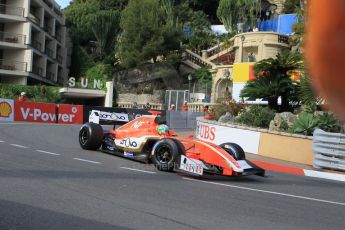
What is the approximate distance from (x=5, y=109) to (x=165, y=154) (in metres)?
18.0

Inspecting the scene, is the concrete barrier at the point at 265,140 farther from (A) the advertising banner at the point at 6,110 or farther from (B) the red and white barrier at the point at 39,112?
(A) the advertising banner at the point at 6,110

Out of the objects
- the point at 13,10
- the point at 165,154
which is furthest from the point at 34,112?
the point at 13,10

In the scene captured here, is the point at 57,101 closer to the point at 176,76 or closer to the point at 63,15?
the point at 176,76

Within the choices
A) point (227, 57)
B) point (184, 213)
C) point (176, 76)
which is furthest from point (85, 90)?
point (184, 213)

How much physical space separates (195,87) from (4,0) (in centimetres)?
2051

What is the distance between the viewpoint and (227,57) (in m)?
48.4

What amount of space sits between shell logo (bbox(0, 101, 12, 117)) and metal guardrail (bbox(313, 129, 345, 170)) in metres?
17.4

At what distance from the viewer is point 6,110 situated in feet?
86.8

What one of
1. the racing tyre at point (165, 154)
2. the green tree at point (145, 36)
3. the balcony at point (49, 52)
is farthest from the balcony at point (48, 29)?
the racing tyre at point (165, 154)

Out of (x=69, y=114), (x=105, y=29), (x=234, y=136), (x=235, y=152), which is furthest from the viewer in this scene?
(x=105, y=29)

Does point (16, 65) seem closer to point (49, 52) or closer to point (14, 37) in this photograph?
point (14, 37)

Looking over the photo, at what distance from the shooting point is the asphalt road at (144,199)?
593 cm

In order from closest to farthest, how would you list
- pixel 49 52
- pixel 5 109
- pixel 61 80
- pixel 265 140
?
pixel 265 140 < pixel 5 109 < pixel 49 52 < pixel 61 80

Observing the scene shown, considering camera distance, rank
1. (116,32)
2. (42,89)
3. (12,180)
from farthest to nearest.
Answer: (116,32)
(42,89)
(12,180)
